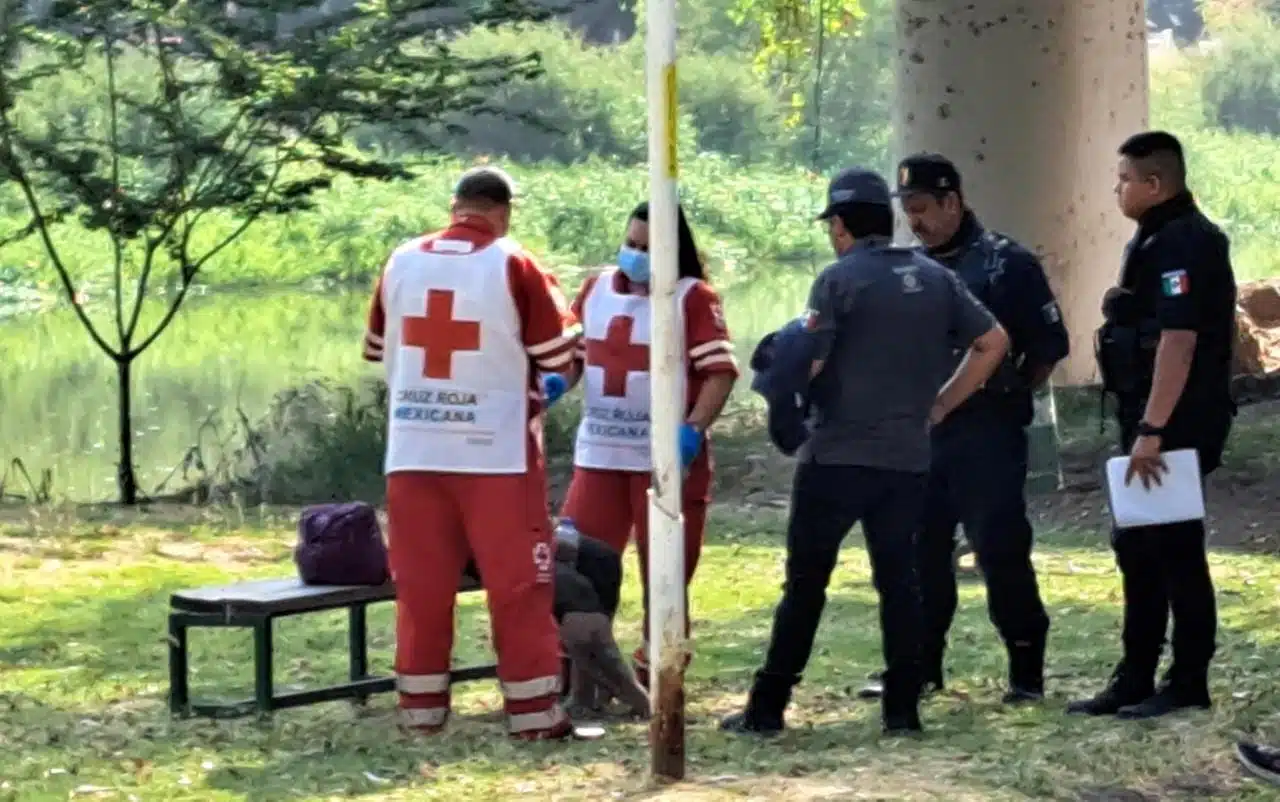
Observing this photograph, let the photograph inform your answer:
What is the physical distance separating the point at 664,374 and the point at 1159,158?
6.50 ft

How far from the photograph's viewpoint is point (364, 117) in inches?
671

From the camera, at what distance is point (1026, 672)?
8.35 m

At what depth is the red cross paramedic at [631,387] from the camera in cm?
853

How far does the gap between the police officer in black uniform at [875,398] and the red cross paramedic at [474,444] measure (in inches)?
32.0

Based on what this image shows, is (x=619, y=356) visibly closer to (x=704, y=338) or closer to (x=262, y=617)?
(x=704, y=338)

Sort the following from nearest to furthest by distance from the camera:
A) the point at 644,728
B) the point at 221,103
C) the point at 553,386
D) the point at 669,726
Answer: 1. the point at 669,726
2. the point at 644,728
3. the point at 553,386
4. the point at 221,103

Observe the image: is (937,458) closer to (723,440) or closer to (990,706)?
(990,706)

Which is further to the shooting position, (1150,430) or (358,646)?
(358,646)

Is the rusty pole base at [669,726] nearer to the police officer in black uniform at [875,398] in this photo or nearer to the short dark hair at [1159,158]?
the police officer in black uniform at [875,398]

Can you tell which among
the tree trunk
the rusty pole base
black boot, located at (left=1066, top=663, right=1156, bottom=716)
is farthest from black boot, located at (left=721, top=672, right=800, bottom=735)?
the tree trunk

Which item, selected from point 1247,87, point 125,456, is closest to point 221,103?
point 125,456

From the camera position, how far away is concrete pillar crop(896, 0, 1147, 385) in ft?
58.6

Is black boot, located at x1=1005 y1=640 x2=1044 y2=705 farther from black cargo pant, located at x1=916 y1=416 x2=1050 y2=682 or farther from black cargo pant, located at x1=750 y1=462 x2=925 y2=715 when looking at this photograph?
black cargo pant, located at x1=750 y1=462 x2=925 y2=715

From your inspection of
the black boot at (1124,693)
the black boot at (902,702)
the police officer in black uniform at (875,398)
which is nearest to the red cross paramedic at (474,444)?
the police officer in black uniform at (875,398)
